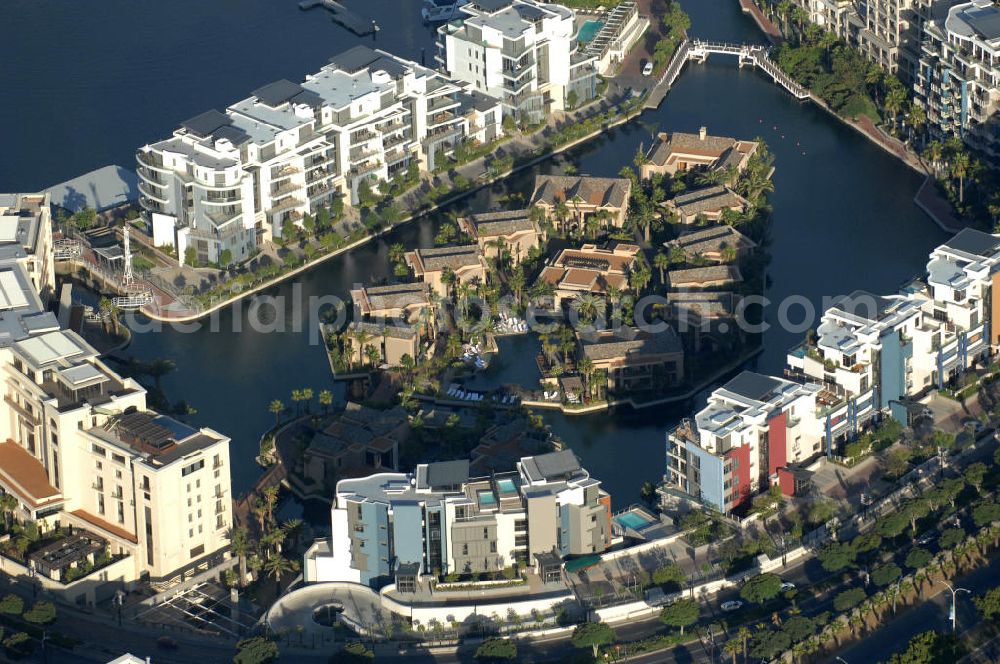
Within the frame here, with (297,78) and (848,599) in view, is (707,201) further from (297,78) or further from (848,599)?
(848,599)

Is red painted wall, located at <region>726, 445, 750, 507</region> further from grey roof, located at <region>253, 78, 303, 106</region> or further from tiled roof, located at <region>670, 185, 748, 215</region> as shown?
grey roof, located at <region>253, 78, 303, 106</region>

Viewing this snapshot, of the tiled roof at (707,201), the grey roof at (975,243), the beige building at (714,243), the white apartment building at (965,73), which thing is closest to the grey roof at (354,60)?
the tiled roof at (707,201)

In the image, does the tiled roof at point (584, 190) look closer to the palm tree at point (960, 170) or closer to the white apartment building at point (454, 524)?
the palm tree at point (960, 170)

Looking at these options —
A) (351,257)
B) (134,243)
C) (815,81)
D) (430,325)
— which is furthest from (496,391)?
(815,81)

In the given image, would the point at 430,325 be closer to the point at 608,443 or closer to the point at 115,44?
the point at 608,443

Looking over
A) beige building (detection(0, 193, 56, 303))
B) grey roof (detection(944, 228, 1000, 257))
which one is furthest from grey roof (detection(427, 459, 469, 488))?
grey roof (detection(944, 228, 1000, 257))
